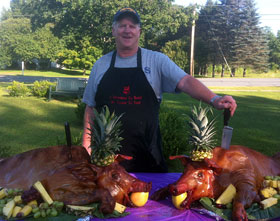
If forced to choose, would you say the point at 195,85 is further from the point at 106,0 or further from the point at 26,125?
the point at 106,0

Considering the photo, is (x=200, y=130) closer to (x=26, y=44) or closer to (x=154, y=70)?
(x=154, y=70)

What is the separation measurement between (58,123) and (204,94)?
24.7 feet

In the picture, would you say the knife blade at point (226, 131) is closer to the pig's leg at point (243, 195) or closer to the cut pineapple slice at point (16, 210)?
the pig's leg at point (243, 195)

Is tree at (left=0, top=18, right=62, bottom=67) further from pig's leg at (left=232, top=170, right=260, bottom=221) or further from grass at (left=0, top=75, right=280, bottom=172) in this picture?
pig's leg at (left=232, top=170, right=260, bottom=221)

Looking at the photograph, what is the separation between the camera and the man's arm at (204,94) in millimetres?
2129

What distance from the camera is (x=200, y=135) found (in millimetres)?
2020

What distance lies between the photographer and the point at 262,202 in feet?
6.34

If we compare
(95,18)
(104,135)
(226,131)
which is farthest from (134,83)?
(95,18)

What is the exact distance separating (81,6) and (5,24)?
35.2 m

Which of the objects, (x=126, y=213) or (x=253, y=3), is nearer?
(x=126, y=213)

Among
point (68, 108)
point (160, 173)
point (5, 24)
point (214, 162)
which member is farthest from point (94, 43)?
point (5, 24)

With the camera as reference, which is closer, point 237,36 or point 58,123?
point 58,123

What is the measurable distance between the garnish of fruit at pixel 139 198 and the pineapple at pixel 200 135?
0.45m

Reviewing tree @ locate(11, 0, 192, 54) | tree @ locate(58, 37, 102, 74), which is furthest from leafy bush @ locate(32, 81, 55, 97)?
tree @ locate(11, 0, 192, 54)
